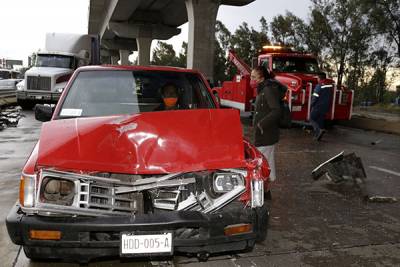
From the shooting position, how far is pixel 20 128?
501 inches

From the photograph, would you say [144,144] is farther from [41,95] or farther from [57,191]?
[41,95]

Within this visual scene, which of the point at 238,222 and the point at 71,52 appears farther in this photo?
the point at 71,52

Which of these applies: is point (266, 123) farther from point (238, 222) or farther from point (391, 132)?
point (391, 132)

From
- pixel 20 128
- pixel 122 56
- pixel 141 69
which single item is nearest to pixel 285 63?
pixel 20 128

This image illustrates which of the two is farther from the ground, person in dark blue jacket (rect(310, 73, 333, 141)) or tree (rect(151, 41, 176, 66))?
tree (rect(151, 41, 176, 66))

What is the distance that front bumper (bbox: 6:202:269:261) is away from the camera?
286 cm

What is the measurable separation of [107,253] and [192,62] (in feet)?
71.1

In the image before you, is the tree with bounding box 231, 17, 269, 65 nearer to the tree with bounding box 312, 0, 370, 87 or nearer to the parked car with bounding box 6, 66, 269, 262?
the tree with bounding box 312, 0, 370, 87

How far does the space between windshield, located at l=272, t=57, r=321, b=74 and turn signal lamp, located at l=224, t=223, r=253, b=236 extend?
12.1m

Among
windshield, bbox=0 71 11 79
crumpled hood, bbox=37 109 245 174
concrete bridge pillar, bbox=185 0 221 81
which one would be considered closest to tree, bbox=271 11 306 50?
concrete bridge pillar, bbox=185 0 221 81

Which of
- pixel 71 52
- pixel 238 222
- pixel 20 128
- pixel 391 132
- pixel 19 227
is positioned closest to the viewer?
pixel 19 227

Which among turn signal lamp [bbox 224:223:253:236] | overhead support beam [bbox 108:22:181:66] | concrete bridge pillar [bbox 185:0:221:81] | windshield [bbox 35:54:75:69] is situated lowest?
turn signal lamp [bbox 224:223:253:236]

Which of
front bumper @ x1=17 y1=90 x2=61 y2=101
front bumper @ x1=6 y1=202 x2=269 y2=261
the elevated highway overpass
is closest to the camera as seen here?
front bumper @ x1=6 y1=202 x2=269 y2=261

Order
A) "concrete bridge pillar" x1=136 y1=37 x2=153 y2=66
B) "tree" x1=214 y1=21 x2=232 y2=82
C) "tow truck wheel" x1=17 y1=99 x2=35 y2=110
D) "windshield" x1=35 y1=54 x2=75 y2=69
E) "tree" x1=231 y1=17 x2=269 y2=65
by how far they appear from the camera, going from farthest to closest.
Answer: "tree" x1=214 y1=21 x2=232 y2=82 < "tree" x1=231 y1=17 x2=269 y2=65 < "concrete bridge pillar" x1=136 y1=37 x2=153 y2=66 < "windshield" x1=35 y1=54 x2=75 y2=69 < "tow truck wheel" x1=17 y1=99 x2=35 y2=110
